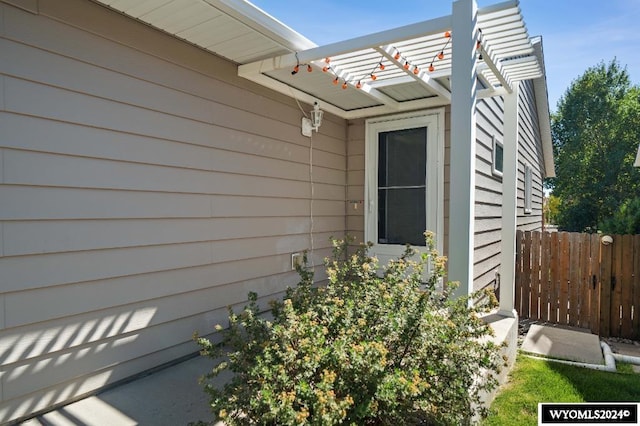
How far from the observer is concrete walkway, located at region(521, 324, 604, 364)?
3.80 m

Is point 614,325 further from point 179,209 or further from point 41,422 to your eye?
point 41,422

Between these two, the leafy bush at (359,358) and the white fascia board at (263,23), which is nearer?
the leafy bush at (359,358)

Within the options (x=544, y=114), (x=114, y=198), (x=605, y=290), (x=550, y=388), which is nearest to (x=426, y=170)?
(x=550, y=388)

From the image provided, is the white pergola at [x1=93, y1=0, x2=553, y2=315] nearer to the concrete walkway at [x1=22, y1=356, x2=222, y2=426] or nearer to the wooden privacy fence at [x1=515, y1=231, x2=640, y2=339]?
the wooden privacy fence at [x1=515, y1=231, x2=640, y2=339]

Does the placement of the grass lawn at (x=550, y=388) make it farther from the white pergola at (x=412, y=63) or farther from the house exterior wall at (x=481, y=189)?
the house exterior wall at (x=481, y=189)

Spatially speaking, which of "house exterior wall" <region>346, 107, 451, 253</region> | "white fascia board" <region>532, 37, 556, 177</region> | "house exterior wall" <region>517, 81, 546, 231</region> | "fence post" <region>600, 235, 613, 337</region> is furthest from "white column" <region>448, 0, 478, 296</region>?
"white fascia board" <region>532, 37, 556, 177</region>

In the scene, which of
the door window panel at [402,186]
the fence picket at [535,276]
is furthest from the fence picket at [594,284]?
the door window panel at [402,186]

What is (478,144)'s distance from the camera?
14.5 feet

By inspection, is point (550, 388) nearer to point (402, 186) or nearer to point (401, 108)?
point (402, 186)

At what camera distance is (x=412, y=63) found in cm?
343

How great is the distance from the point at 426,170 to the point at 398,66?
5.18 ft

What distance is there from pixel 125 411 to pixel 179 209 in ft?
4.62

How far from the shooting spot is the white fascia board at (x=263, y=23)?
2471 mm

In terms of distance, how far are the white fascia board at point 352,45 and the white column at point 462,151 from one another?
15cm
